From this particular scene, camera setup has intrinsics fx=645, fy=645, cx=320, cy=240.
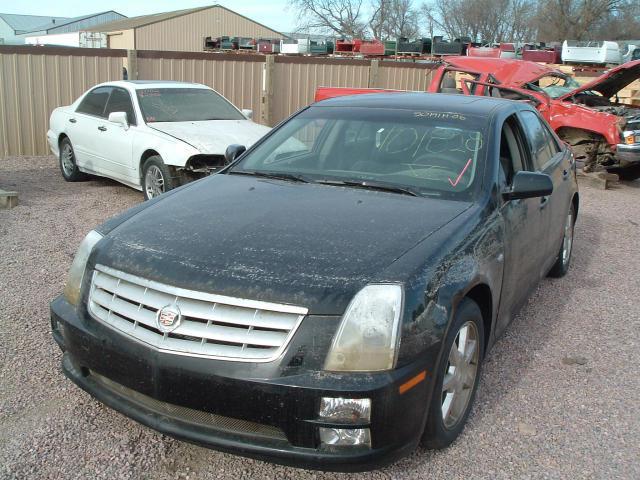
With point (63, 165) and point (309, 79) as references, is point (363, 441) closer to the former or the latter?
point (63, 165)

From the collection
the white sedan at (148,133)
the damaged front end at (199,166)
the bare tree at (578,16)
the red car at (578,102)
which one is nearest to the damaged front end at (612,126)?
the red car at (578,102)

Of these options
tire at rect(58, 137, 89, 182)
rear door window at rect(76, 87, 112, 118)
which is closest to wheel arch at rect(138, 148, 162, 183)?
rear door window at rect(76, 87, 112, 118)

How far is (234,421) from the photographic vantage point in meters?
2.52

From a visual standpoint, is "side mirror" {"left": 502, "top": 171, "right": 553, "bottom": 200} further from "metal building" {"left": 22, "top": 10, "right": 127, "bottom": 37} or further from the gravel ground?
"metal building" {"left": 22, "top": 10, "right": 127, "bottom": 37}

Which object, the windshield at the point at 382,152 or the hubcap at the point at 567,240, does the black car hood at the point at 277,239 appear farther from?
the hubcap at the point at 567,240

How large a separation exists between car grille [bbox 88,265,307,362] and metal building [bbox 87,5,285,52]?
45.4 meters

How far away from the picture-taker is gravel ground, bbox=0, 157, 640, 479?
2.87 meters

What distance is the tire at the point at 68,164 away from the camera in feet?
30.3

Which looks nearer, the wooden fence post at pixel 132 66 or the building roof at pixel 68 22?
the wooden fence post at pixel 132 66

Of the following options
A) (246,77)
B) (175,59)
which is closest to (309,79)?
(246,77)

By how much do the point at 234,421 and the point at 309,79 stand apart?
12555 mm

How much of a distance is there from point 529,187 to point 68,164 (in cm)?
756

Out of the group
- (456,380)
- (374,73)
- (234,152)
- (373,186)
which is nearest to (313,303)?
(456,380)

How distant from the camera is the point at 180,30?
158ft
